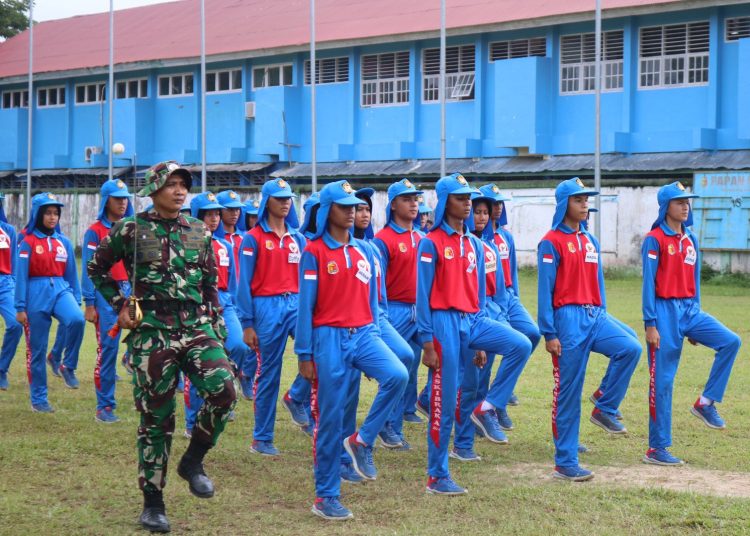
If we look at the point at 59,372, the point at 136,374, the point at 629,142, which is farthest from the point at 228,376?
the point at 629,142

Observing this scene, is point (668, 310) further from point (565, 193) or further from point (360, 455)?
point (360, 455)

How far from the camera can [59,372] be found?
47.0ft

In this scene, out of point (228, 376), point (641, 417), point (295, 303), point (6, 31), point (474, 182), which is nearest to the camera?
point (228, 376)

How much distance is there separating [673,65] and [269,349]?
2242 cm

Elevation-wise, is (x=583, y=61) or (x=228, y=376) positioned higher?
(x=583, y=61)

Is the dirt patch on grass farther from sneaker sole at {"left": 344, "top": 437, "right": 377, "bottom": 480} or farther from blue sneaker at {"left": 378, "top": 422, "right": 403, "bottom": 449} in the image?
blue sneaker at {"left": 378, "top": 422, "right": 403, "bottom": 449}

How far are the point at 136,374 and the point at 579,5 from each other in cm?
2515

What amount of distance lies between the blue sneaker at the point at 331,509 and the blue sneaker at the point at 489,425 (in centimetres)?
269

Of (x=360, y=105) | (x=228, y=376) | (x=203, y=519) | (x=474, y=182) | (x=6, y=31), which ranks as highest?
(x=6, y=31)

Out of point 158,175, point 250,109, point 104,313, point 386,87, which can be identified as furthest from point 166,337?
point 250,109

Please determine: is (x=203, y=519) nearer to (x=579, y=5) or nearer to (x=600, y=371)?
(x=600, y=371)

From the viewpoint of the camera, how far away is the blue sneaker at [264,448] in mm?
9688

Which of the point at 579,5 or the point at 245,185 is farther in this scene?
the point at 245,185

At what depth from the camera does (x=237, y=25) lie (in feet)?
131
